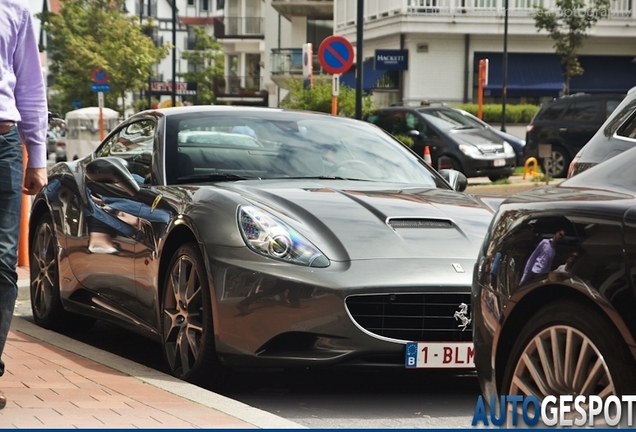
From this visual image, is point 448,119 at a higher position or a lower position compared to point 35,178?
lower

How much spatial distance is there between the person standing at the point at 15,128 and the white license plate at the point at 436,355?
1782 millimetres

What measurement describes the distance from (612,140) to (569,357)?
5.28m

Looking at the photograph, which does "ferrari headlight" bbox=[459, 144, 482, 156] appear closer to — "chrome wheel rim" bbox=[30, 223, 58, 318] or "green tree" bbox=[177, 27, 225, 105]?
"chrome wheel rim" bbox=[30, 223, 58, 318]

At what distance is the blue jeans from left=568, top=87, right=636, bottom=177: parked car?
478 cm

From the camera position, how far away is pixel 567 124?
2722 centimetres

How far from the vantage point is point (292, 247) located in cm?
623

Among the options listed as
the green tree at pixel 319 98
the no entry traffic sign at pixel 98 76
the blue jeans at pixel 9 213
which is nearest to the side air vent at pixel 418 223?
the blue jeans at pixel 9 213

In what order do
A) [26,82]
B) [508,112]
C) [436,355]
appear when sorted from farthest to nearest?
[508,112], [436,355], [26,82]

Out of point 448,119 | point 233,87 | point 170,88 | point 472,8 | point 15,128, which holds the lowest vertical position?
point 233,87

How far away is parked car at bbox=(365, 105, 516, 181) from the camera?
26.6 m

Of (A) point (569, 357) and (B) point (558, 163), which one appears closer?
(A) point (569, 357)

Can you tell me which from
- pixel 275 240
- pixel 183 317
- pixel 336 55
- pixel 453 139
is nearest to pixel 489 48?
pixel 453 139

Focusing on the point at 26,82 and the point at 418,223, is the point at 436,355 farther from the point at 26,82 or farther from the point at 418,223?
the point at 26,82

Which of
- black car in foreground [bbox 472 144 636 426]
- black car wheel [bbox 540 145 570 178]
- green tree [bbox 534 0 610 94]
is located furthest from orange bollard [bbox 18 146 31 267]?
green tree [bbox 534 0 610 94]
